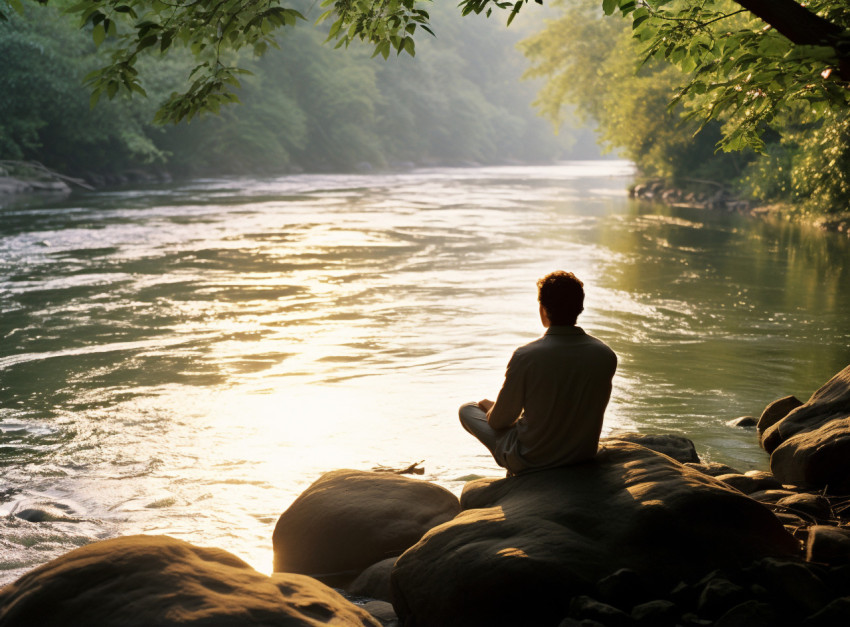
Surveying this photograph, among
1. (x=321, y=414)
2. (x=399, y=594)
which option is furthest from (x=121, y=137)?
(x=399, y=594)

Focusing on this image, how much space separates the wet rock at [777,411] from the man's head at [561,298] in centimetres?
355

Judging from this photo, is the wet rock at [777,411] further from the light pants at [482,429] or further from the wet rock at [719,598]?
the wet rock at [719,598]

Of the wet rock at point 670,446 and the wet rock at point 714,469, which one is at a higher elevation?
the wet rock at point 670,446

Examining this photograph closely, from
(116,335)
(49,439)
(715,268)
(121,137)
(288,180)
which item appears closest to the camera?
(49,439)

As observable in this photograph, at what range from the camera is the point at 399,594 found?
13.5 feet

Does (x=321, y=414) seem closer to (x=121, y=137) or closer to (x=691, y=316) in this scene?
(x=691, y=316)

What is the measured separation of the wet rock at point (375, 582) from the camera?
454cm

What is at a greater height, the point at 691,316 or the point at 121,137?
the point at 121,137

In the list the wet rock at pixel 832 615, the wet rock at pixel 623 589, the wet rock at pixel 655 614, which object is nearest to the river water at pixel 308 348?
the wet rock at pixel 623 589

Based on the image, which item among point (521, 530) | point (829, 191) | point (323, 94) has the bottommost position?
point (521, 530)

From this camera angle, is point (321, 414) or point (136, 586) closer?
point (136, 586)

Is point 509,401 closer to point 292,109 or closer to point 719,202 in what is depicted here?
point 719,202

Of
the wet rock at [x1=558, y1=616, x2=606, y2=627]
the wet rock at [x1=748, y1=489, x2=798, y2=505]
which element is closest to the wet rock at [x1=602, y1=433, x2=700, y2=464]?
the wet rock at [x1=748, y1=489, x2=798, y2=505]

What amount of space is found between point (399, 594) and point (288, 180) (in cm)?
4389
